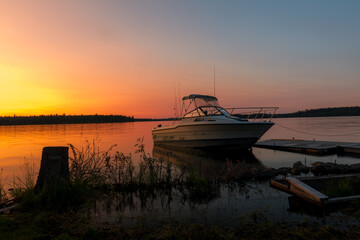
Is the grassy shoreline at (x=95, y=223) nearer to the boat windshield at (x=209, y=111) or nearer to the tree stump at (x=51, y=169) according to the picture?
the tree stump at (x=51, y=169)

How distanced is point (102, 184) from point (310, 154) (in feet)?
40.4

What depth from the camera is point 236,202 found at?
552 centimetres

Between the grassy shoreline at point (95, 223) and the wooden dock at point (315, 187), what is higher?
the wooden dock at point (315, 187)

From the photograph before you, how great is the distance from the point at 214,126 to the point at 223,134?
2.26ft

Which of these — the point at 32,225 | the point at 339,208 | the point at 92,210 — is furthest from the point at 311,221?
the point at 32,225

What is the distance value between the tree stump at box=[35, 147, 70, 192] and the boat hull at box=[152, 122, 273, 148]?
9.15 meters

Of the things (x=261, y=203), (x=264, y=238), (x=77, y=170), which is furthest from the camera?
(x=77, y=170)

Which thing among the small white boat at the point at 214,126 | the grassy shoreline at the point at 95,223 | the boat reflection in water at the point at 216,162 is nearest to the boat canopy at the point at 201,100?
the small white boat at the point at 214,126

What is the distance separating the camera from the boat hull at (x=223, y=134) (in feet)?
43.0

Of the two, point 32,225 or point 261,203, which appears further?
point 261,203

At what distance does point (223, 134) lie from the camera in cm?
1338

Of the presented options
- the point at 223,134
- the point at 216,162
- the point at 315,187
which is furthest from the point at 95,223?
the point at 223,134

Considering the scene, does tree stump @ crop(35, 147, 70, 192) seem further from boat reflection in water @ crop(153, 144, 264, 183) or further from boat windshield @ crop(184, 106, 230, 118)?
boat windshield @ crop(184, 106, 230, 118)

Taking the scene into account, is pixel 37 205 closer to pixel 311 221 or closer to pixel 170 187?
pixel 170 187
